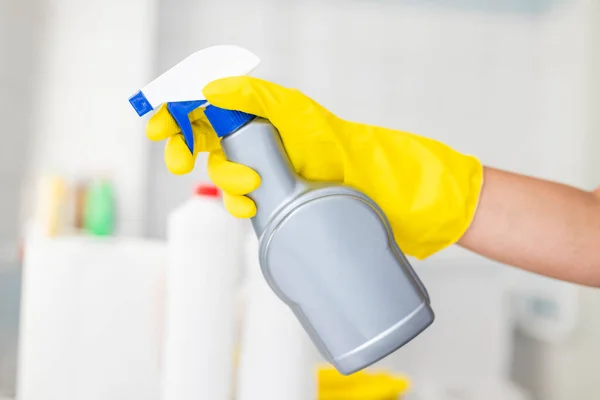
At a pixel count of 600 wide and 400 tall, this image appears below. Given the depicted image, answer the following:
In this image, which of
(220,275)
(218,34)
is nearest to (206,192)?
(220,275)

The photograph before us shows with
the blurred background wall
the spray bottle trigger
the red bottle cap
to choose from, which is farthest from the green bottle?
the spray bottle trigger

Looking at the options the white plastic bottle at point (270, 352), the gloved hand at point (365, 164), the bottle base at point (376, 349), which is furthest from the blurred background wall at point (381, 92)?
the bottle base at point (376, 349)

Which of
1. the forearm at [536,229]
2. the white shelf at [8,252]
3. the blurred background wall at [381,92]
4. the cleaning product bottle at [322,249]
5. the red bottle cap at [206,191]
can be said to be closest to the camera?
the cleaning product bottle at [322,249]

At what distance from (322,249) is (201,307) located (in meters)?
0.31

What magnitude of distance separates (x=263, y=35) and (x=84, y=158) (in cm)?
51

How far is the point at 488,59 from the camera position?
4.83ft

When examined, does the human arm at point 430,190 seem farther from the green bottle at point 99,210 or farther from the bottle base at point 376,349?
the green bottle at point 99,210

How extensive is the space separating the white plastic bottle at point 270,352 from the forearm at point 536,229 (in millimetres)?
254

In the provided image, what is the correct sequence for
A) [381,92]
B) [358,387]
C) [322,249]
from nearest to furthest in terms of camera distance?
[322,249] < [358,387] < [381,92]

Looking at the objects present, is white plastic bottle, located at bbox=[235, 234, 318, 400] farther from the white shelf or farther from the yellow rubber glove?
the white shelf

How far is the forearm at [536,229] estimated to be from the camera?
0.67 m

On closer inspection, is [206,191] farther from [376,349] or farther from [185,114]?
[376,349]

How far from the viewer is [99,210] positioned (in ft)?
3.65

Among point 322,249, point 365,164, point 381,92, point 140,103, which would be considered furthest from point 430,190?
point 381,92
